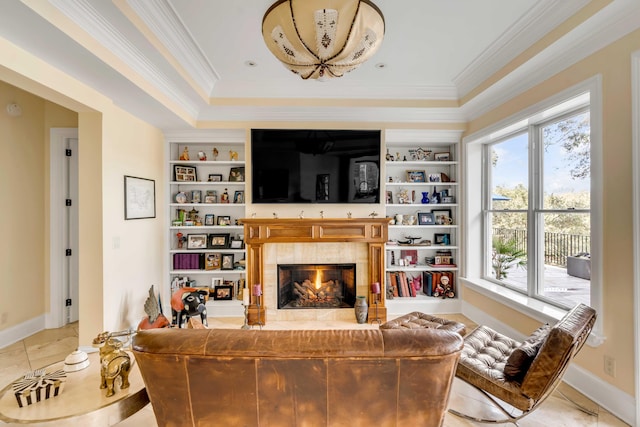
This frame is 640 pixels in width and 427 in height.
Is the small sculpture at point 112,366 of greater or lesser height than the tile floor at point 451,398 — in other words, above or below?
above

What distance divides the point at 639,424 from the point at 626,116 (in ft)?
6.58

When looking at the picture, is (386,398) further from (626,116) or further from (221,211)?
(221,211)

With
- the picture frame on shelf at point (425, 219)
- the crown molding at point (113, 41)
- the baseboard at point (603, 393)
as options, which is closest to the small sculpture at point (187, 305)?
the crown molding at point (113, 41)

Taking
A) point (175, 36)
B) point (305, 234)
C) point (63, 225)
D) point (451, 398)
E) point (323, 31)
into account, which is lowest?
point (451, 398)

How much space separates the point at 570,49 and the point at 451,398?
115 inches

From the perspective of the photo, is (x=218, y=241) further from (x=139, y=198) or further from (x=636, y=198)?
(x=636, y=198)

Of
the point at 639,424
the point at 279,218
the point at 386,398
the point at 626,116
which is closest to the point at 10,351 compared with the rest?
the point at 279,218

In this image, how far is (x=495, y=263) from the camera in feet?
12.0

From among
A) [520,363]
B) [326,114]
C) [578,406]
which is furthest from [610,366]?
[326,114]

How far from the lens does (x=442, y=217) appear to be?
13.9ft

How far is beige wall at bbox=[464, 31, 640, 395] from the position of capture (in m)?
1.94

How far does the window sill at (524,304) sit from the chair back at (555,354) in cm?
64

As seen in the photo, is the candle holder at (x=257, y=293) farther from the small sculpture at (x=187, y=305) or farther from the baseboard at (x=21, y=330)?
the baseboard at (x=21, y=330)

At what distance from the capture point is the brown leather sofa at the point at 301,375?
1229 millimetres
